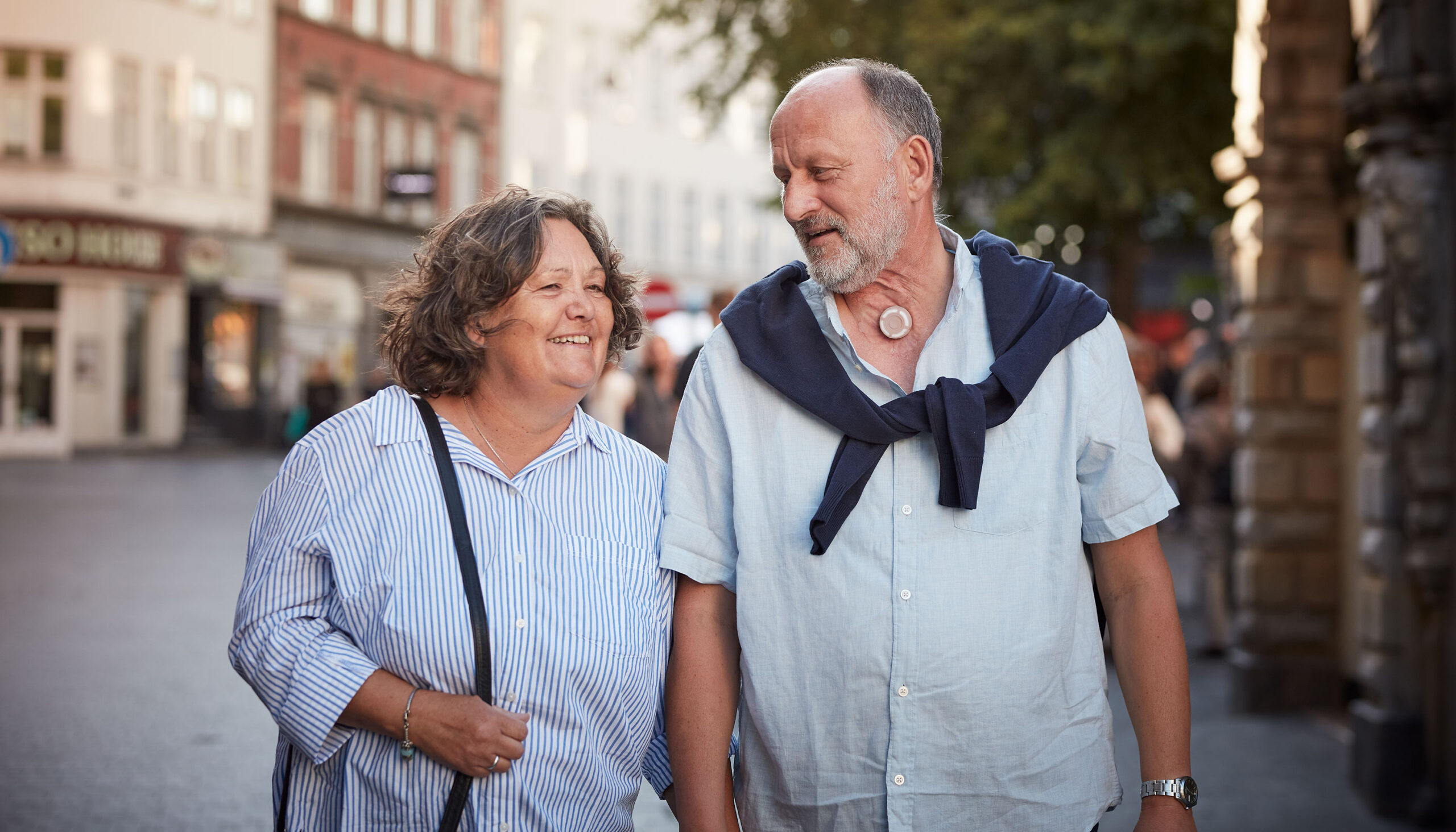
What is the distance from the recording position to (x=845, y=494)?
2.88 m

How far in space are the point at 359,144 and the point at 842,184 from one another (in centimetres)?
3735

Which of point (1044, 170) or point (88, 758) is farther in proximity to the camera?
point (1044, 170)

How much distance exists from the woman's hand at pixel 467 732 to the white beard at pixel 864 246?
982 millimetres

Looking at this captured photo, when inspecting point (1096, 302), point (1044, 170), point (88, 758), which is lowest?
point (88, 758)

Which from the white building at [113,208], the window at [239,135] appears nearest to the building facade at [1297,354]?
the white building at [113,208]

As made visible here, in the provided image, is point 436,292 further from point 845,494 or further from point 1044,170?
point 1044,170

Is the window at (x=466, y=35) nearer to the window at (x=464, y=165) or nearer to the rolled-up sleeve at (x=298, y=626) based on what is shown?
the window at (x=464, y=165)

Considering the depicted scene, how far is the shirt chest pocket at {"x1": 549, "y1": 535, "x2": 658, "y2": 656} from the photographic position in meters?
2.97

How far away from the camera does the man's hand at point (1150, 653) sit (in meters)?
2.99

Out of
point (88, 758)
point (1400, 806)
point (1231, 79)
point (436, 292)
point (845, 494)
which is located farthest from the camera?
point (1231, 79)

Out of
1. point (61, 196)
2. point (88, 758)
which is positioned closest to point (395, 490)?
point (88, 758)

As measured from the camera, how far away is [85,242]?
29.8m

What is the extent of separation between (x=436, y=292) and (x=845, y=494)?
3.00 ft

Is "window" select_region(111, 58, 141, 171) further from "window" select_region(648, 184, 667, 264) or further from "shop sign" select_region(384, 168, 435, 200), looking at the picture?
"window" select_region(648, 184, 667, 264)
